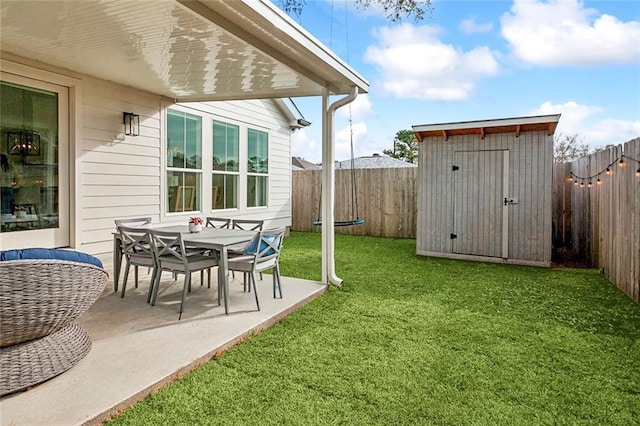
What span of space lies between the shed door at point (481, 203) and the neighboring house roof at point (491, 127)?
39 centimetres

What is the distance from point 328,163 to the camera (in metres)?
4.91

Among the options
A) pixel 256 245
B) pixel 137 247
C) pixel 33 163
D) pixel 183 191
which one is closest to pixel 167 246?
pixel 137 247

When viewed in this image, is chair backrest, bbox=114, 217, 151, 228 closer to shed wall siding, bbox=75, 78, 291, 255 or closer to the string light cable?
shed wall siding, bbox=75, 78, 291, 255

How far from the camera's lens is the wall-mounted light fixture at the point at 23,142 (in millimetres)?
4152

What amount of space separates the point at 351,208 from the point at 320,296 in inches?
249

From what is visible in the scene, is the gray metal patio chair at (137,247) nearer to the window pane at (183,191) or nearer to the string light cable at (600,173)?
the window pane at (183,191)

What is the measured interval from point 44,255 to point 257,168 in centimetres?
632

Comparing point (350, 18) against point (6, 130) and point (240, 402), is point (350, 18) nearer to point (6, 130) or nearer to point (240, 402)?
point (6, 130)

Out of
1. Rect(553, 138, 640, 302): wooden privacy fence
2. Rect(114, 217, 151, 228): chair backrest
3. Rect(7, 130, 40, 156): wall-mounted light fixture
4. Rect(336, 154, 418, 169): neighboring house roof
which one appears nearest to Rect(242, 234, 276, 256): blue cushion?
Rect(114, 217, 151, 228): chair backrest

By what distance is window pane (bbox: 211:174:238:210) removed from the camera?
716 cm

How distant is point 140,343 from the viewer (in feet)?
9.92

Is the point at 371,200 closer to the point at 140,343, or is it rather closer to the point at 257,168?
the point at 257,168

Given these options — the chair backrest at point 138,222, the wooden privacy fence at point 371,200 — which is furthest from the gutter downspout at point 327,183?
the wooden privacy fence at point 371,200

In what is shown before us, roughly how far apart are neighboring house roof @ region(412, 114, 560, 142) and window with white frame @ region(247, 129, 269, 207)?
342 cm
